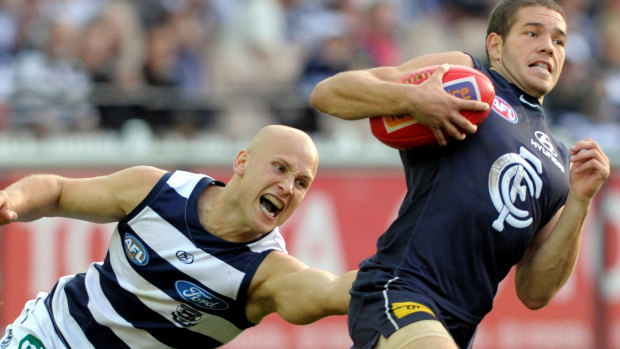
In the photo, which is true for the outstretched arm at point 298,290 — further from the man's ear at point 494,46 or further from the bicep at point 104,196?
the man's ear at point 494,46

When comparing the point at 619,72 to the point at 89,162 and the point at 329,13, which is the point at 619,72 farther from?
the point at 89,162

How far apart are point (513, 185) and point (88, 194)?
219 cm

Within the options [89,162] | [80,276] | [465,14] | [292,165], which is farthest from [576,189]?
[465,14]

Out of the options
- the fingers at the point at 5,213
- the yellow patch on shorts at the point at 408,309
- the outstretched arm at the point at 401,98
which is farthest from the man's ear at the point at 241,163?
the yellow patch on shorts at the point at 408,309

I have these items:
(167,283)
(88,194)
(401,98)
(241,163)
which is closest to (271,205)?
(241,163)

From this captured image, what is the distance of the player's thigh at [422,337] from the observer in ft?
15.1

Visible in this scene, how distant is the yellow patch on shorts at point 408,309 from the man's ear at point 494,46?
133 centimetres

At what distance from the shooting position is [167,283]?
5668 mm

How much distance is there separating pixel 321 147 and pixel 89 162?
2.14 metres

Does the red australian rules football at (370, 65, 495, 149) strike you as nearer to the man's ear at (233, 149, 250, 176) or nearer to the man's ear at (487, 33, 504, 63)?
the man's ear at (487, 33, 504, 63)

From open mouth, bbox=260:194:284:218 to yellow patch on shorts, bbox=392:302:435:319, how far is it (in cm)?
108

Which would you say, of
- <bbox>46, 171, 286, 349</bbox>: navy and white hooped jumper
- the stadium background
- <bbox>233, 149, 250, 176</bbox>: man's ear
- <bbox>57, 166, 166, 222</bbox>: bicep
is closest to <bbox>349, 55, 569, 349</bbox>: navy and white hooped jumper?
<bbox>46, 171, 286, 349</bbox>: navy and white hooped jumper

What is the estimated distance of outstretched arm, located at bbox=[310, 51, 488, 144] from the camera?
4.78m

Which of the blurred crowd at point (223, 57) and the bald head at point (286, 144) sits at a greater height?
the blurred crowd at point (223, 57)
